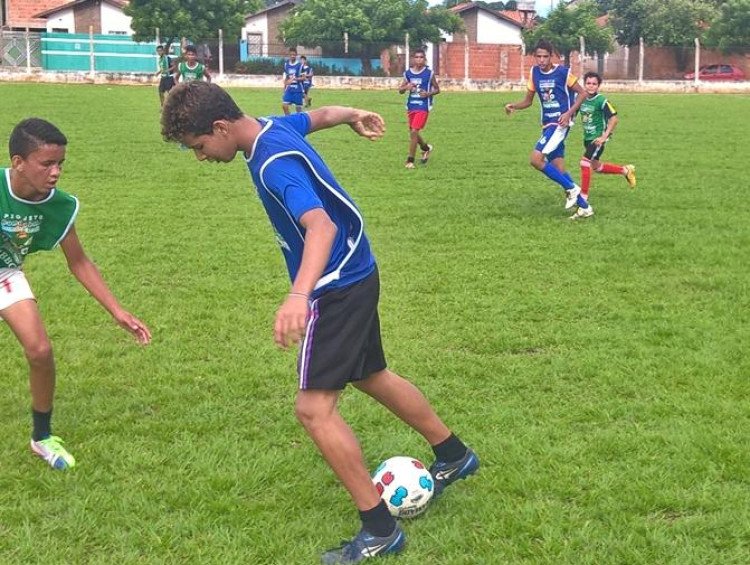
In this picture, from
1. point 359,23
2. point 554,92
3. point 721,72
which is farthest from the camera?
point 359,23

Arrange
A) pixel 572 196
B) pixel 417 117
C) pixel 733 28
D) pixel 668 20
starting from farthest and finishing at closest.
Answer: pixel 668 20 → pixel 733 28 → pixel 417 117 → pixel 572 196

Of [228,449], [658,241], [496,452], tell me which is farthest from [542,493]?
[658,241]

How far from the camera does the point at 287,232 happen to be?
315cm

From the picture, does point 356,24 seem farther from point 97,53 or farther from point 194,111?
point 194,111

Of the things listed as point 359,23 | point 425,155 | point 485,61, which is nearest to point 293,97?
point 425,155

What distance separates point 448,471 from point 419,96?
1088cm

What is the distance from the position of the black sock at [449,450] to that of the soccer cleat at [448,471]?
2 cm

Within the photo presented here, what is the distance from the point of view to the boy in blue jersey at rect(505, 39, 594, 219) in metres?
9.70

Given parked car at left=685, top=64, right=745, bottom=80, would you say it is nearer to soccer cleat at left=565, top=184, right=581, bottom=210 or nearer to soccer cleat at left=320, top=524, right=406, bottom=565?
soccer cleat at left=565, top=184, right=581, bottom=210

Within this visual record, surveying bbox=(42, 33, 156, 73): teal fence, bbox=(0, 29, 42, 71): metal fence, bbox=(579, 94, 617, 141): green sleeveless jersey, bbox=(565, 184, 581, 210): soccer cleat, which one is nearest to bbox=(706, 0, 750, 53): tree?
bbox=(42, 33, 156, 73): teal fence

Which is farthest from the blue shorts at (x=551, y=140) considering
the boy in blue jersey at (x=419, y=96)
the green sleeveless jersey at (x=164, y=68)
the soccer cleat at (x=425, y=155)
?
the green sleeveless jersey at (x=164, y=68)

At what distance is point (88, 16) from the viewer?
53688 mm

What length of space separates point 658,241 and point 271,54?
36470 mm

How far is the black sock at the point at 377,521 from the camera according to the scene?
3.21 metres
